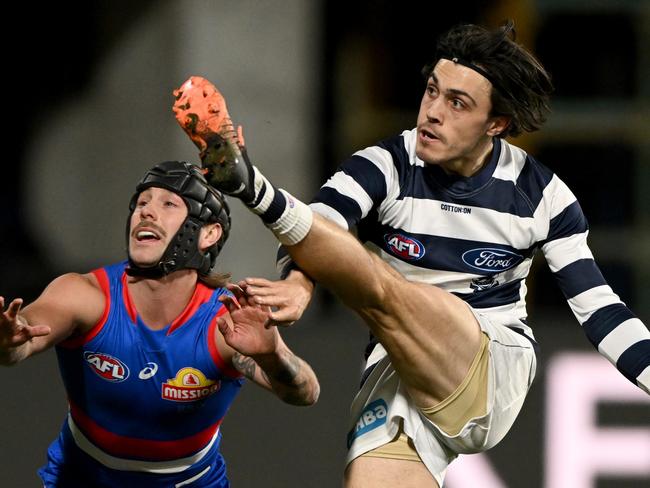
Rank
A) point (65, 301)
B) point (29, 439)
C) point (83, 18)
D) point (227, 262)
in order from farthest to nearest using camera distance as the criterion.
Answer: point (83, 18)
point (227, 262)
point (29, 439)
point (65, 301)

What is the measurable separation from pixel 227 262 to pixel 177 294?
9.88 ft

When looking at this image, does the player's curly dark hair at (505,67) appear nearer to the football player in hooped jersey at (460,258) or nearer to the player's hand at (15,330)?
the football player in hooped jersey at (460,258)

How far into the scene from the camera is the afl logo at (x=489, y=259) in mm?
4508

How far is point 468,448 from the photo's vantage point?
177 inches

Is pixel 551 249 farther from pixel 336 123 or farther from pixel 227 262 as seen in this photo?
pixel 336 123

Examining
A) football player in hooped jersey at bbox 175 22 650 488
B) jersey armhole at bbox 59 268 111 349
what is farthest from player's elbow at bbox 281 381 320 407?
jersey armhole at bbox 59 268 111 349

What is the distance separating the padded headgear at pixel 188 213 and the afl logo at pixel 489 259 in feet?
2.66

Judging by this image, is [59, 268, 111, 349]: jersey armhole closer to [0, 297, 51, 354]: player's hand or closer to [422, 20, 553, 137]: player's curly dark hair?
[0, 297, 51, 354]: player's hand

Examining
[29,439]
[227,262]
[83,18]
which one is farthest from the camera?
[83,18]

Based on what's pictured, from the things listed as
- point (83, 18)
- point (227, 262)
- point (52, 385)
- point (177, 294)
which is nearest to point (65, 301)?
point (177, 294)

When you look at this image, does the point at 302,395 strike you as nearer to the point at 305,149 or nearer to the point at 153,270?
the point at 153,270

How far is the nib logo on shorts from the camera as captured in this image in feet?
15.1

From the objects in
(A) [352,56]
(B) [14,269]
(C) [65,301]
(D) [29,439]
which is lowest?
(B) [14,269]

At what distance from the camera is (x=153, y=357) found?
15.0 feet
